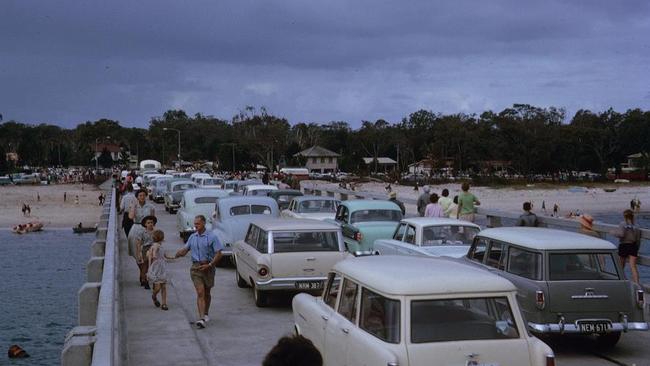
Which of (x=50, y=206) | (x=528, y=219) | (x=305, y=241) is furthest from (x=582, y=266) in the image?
(x=50, y=206)

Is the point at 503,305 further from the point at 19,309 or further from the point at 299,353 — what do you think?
the point at 19,309

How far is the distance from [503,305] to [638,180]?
10682 centimetres

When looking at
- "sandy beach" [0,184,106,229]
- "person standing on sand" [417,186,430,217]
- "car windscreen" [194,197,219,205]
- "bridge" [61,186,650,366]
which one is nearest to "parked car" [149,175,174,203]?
"sandy beach" [0,184,106,229]

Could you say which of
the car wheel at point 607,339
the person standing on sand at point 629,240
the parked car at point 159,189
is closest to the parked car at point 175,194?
the parked car at point 159,189

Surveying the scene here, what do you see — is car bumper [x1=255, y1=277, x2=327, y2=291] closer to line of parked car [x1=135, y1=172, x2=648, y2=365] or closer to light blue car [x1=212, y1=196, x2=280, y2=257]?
line of parked car [x1=135, y1=172, x2=648, y2=365]

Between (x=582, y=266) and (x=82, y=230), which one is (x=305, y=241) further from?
(x=82, y=230)

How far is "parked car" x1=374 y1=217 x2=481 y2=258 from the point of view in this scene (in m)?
13.7

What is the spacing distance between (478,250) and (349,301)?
4.59 m

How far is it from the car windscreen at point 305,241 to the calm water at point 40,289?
9.11 metres

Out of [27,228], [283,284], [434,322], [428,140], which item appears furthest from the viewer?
[428,140]

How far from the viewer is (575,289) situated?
31.5ft

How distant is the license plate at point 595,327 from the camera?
9.59m

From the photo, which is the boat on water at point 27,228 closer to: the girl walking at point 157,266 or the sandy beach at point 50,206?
the sandy beach at point 50,206

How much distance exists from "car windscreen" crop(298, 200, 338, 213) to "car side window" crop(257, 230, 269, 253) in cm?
785
